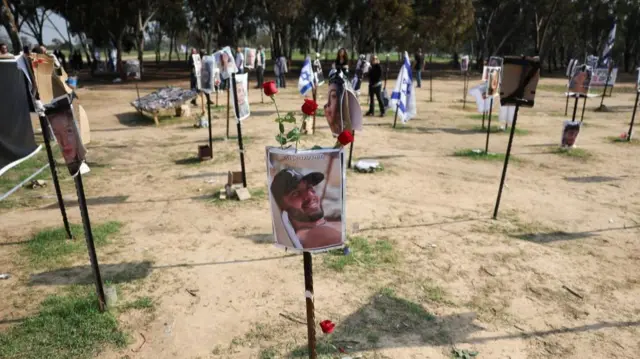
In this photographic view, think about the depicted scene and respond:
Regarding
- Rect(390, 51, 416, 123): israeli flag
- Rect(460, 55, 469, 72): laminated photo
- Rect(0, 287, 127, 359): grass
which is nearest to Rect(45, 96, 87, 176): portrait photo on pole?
Rect(0, 287, 127, 359): grass

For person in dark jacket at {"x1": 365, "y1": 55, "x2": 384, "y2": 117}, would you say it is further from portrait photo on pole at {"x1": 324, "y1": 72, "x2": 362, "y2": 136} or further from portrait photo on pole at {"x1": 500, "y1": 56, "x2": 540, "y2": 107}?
portrait photo on pole at {"x1": 500, "y1": 56, "x2": 540, "y2": 107}

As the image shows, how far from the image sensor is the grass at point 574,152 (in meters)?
10.8

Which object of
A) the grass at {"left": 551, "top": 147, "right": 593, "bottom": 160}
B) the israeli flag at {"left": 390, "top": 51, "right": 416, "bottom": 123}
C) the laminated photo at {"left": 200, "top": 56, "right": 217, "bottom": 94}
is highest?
the laminated photo at {"left": 200, "top": 56, "right": 217, "bottom": 94}

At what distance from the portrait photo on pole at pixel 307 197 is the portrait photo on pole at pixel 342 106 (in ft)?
16.2

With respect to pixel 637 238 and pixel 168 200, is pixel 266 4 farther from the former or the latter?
pixel 637 238

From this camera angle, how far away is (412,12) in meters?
33.0

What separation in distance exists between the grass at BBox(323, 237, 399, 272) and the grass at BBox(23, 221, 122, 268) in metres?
3.21

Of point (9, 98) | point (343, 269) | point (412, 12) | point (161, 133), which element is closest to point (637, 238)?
point (343, 269)

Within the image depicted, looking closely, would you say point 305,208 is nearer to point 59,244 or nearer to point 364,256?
point 364,256

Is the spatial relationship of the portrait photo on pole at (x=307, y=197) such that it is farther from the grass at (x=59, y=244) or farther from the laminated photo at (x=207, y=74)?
the laminated photo at (x=207, y=74)

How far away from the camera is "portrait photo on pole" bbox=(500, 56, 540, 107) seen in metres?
6.08

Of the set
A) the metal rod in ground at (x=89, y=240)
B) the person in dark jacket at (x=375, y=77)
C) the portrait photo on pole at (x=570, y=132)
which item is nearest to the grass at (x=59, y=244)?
A: the metal rod in ground at (x=89, y=240)

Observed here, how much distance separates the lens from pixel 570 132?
11.2 metres

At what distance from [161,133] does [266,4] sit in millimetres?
24245
